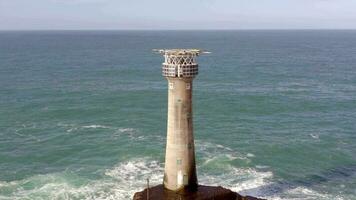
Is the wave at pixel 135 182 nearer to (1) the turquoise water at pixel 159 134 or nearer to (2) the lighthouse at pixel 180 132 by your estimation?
(1) the turquoise water at pixel 159 134

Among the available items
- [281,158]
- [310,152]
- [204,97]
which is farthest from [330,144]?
[204,97]

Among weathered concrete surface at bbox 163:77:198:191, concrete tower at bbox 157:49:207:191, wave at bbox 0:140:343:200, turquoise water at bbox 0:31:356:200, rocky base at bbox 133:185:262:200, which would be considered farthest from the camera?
turquoise water at bbox 0:31:356:200

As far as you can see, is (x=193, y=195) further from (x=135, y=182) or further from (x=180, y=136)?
(x=135, y=182)

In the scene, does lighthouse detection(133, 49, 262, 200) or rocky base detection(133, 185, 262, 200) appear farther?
rocky base detection(133, 185, 262, 200)

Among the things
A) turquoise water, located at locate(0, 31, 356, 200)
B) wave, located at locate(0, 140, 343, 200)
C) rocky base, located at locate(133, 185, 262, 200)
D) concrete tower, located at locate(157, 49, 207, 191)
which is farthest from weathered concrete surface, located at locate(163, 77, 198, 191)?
turquoise water, located at locate(0, 31, 356, 200)

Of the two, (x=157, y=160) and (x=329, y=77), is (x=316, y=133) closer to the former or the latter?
(x=157, y=160)

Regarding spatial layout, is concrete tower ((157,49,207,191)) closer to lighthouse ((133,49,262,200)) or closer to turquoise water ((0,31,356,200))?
lighthouse ((133,49,262,200))

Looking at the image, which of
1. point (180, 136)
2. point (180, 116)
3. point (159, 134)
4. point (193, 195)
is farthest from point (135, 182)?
point (159, 134)
